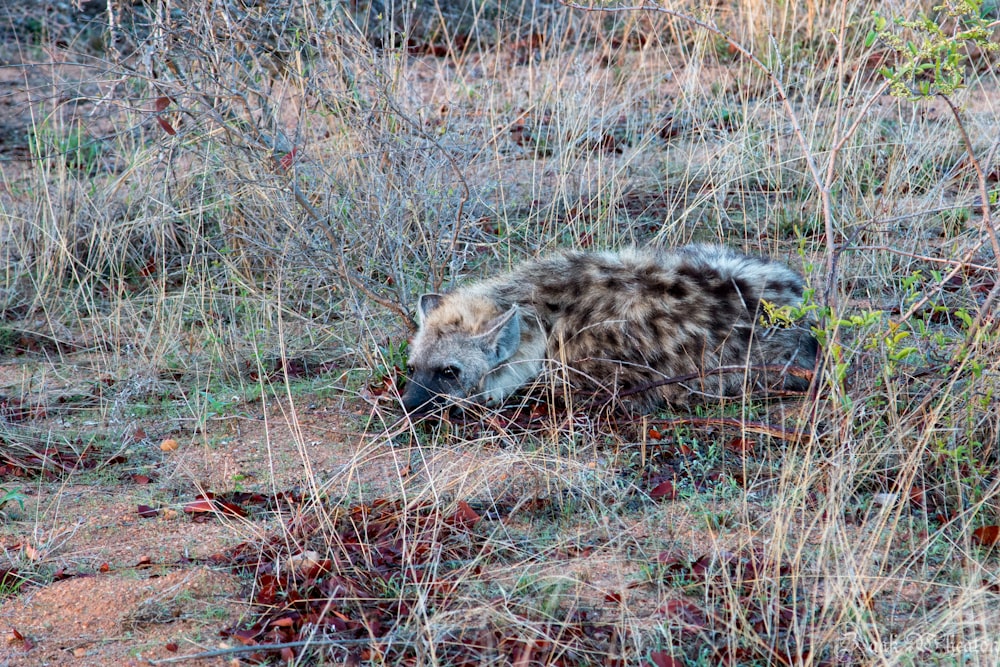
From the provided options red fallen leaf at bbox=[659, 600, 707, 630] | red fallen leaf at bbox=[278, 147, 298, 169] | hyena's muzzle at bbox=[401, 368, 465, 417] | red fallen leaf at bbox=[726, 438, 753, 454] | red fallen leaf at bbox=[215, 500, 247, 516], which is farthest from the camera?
red fallen leaf at bbox=[278, 147, 298, 169]

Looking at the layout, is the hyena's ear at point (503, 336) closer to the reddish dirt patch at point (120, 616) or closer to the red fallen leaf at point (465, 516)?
A: the red fallen leaf at point (465, 516)

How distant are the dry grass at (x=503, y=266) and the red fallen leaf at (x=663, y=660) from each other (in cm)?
3

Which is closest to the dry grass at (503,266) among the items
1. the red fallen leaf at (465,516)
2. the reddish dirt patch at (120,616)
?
the red fallen leaf at (465,516)

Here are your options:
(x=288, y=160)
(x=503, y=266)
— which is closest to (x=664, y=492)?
(x=288, y=160)

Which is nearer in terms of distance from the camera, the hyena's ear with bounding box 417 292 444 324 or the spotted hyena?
the spotted hyena

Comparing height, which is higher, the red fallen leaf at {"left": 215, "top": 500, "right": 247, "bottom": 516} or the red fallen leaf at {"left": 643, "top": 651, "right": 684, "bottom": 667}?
the red fallen leaf at {"left": 643, "top": 651, "right": 684, "bottom": 667}

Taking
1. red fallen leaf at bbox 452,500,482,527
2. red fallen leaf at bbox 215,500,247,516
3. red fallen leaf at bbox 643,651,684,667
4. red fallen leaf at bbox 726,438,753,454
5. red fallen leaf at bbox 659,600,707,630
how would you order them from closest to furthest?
red fallen leaf at bbox 643,651,684,667
red fallen leaf at bbox 659,600,707,630
red fallen leaf at bbox 452,500,482,527
red fallen leaf at bbox 215,500,247,516
red fallen leaf at bbox 726,438,753,454

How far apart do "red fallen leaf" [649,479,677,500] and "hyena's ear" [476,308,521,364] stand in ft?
3.54

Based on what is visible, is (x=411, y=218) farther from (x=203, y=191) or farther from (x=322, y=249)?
(x=203, y=191)

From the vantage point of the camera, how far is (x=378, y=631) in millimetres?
3141

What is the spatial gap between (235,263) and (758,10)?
415 cm

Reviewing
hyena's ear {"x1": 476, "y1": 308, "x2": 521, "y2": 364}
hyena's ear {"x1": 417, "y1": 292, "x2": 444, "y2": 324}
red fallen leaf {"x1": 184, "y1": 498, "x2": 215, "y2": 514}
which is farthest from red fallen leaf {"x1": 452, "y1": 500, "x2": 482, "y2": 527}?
hyena's ear {"x1": 417, "y1": 292, "x2": 444, "y2": 324}

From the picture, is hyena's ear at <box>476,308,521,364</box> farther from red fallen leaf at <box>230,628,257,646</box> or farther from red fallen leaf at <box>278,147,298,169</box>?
red fallen leaf at <box>230,628,257,646</box>

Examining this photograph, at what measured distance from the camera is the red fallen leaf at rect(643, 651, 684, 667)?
2.89m
